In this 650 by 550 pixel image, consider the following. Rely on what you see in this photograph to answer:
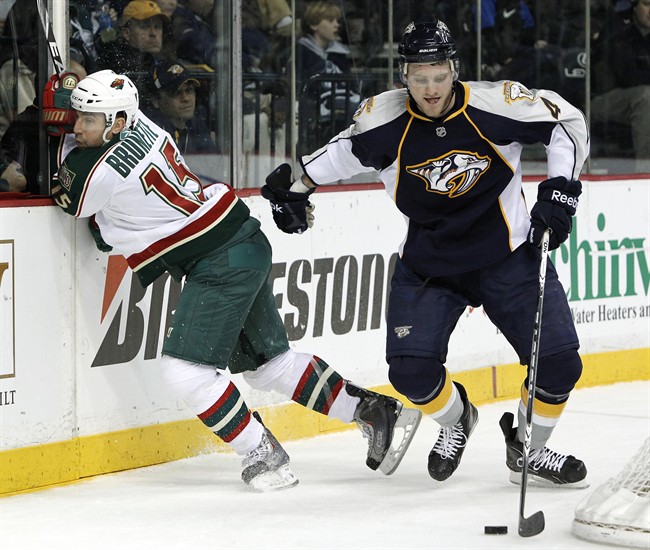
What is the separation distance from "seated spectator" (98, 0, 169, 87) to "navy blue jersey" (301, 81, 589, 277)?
102cm

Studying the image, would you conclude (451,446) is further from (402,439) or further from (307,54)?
(307,54)

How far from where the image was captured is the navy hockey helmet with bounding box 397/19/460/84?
432cm

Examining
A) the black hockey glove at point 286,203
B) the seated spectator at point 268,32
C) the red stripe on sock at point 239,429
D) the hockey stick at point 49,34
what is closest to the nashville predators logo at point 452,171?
the black hockey glove at point 286,203

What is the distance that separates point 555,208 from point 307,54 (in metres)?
2.20

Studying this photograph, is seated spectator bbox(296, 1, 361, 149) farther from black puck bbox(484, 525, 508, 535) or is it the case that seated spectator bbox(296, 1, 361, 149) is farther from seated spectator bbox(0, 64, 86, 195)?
black puck bbox(484, 525, 508, 535)

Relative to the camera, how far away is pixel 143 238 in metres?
4.71

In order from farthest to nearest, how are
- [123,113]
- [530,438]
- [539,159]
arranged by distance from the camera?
[539,159] → [123,113] → [530,438]

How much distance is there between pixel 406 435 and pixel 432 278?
58 centimetres

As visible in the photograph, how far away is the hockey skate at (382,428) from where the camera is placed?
4.87m

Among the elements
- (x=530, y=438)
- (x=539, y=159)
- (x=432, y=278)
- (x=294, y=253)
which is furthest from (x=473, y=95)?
(x=539, y=159)

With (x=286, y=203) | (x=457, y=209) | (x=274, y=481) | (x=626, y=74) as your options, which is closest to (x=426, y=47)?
(x=457, y=209)

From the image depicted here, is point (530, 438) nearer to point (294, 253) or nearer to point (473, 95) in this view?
point (473, 95)

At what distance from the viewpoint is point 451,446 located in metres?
4.73

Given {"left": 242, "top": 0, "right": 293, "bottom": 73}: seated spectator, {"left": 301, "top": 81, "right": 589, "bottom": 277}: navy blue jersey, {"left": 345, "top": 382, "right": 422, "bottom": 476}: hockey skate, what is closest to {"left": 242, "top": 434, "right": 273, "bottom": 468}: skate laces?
{"left": 345, "top": 382, "right": 422, "bottom": 476}: hockey skate
